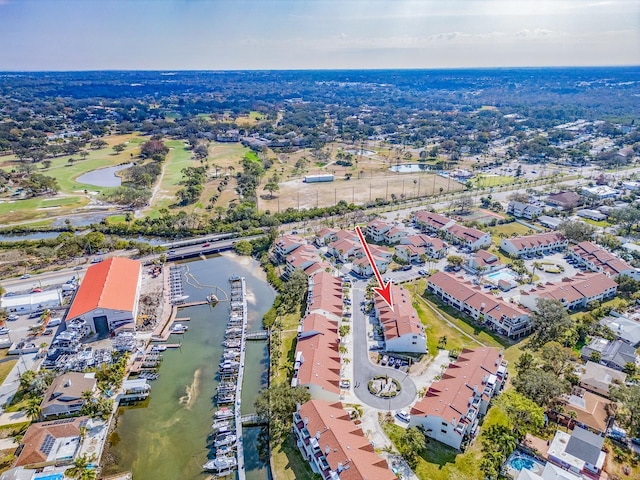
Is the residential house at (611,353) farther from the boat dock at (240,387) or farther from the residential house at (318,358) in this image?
the boat dock at (240,387)

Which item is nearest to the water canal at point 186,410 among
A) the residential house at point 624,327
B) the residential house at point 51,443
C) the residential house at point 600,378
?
the residential house at point 51,443

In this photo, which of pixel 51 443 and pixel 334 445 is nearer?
pixel 334 445

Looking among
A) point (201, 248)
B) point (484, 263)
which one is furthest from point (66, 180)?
point (484, 263)

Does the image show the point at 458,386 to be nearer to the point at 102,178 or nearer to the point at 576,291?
the point at 576,291

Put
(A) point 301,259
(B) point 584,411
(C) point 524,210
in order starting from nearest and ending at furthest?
(B) point 584,411
(A) point 301,259
(C) point 524,210

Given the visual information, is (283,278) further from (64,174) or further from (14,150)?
(14,150)

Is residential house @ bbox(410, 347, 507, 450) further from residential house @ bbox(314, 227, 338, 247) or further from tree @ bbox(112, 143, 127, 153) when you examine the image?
tree @ bbox(112, 143, 127, 153)

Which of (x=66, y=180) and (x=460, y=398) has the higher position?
(x=460, y=398)
